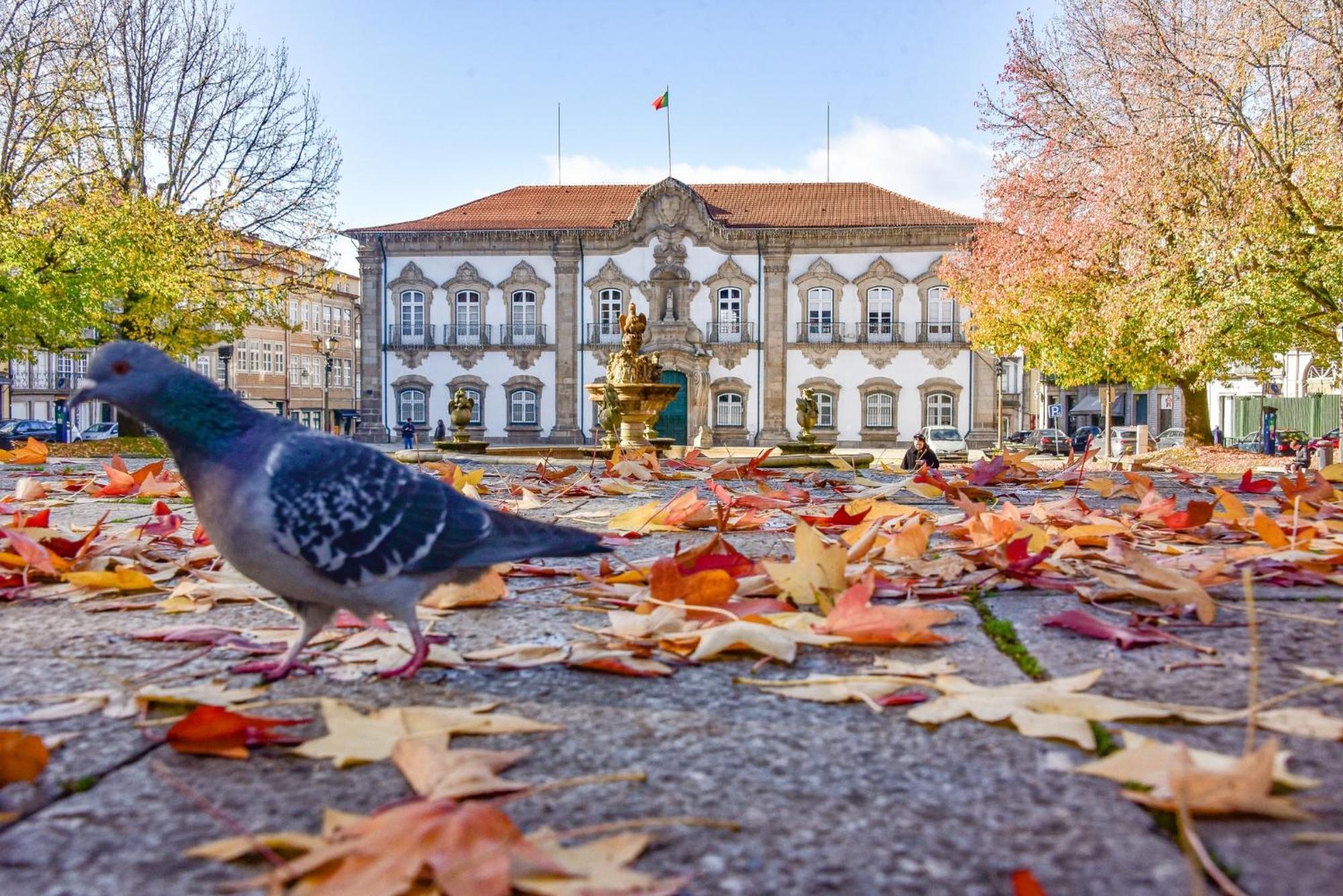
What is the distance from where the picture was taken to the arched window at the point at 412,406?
130 feet

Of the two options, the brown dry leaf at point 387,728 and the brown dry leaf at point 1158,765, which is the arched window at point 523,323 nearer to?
the brown dry leaf at point 387,728

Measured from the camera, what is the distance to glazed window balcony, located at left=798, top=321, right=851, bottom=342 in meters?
37.9

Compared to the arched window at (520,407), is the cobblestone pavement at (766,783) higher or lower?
lower

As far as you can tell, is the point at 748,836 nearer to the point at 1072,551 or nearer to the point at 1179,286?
the point at 1072,551

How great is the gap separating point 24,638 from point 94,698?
649 mm

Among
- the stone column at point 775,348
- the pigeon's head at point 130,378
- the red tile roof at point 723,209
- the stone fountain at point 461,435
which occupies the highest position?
the red tile roof at point 723,209

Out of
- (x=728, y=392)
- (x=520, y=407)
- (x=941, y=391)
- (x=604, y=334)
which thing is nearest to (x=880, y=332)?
(x=941, y=391)

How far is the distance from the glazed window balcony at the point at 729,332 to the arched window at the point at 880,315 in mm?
4322

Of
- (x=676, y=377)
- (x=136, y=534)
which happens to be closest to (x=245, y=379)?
(x=676, y=377)

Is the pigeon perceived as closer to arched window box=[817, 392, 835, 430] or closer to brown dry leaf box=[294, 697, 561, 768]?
brown dry leaf box=[294, 697, 561, 768]

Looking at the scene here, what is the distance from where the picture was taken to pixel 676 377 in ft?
125

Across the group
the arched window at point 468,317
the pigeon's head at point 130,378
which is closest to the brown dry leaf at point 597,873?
the pigeon's head at point 130,378

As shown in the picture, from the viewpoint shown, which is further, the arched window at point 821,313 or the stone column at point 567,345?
the stone column at point 567,345

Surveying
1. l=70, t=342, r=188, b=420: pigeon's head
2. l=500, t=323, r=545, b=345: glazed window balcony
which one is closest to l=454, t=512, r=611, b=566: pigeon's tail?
l=70, t=342, r=188, b=420: pigeon's head
